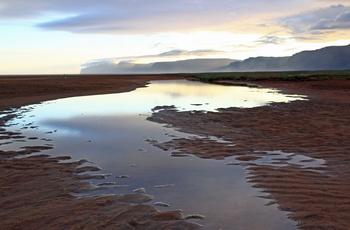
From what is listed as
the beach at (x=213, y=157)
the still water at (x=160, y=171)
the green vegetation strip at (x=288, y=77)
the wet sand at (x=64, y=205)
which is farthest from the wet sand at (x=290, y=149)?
the green vegetation strip at (x=288, y=77)

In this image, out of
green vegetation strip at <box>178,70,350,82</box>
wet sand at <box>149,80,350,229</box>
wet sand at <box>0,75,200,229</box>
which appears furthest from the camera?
green vegetation strip at <box>178,70,350,82</box>

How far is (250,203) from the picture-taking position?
235 inches

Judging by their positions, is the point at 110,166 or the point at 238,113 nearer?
the point at 110,166

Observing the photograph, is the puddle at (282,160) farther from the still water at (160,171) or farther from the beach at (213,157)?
the still water at (160,171)

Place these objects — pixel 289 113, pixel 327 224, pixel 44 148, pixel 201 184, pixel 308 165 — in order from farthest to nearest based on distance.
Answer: pixel 289 113 < pixel 44 148 < pixel 308 165 < pixel 201 184 < pixel 327 224

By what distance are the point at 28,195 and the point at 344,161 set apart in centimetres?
714

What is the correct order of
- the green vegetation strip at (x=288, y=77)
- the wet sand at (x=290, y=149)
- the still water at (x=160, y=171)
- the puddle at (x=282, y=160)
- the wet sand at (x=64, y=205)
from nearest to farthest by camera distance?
1. the wet sand at (x=64, y=205)
2. the still water at (x=160, y=171)
3. the wet sand at (x=290, y=149)
4. the puddle at (x=282, y=160)
5. the green vegetation strip at (x=288, y=77)

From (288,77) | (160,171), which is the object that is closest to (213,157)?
(160,171)

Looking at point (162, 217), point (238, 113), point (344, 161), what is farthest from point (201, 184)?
point (238, 113)

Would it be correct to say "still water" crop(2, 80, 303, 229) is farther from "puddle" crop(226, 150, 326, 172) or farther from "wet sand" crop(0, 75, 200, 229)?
"puddle" crop(226, 150, 326, 172)

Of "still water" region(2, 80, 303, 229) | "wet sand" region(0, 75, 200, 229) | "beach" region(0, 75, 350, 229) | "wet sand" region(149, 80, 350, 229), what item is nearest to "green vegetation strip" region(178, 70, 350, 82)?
"wet sand" region(149, 80, 350, 229)

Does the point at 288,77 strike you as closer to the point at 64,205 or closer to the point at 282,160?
the point at 282,160

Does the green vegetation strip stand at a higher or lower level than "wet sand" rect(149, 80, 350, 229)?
higher

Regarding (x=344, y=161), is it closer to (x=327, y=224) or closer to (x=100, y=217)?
(x=327, y=224)
